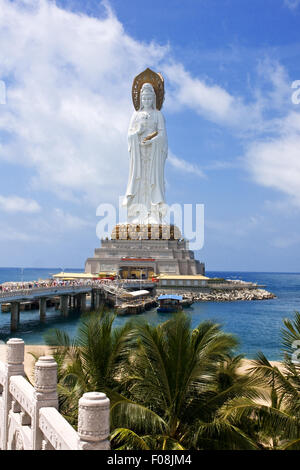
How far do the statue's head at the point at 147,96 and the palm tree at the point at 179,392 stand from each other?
43.3m

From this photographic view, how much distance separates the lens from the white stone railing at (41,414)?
3.48m

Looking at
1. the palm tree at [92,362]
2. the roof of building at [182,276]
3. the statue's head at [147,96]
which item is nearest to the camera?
the palm tree at [92,362]

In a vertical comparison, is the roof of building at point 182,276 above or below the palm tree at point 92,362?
above

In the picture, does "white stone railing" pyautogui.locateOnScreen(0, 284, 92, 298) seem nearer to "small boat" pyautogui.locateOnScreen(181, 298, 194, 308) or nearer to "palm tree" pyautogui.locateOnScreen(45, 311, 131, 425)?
"small boat" pyautogui.locateOnScreen(181, 298, 194, 308)

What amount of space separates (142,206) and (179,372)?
41.3 metres

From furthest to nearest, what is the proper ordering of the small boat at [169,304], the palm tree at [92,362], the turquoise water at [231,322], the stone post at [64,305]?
the small boat at [169,304], the stone post at [64,305], the turquoise water at [231,322], the palm tree at [92,362]

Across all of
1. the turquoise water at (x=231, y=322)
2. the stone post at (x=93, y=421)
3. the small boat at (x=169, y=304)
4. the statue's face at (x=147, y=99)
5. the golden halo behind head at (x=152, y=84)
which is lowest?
the turquoise water at (x=231, y=322)

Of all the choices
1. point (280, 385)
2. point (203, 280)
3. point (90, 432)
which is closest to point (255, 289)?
point (203, 280)

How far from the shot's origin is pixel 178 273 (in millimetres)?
41438

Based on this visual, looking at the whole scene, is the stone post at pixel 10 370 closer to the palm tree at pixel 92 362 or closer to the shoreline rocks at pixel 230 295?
the palm tree at pixel 92 362

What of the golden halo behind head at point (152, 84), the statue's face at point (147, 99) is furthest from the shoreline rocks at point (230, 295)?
the golden halo behind head at point (152, 84)

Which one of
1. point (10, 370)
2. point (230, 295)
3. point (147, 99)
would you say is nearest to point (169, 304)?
point (230, 295)

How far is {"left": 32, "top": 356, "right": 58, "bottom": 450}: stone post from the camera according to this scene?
464 cm

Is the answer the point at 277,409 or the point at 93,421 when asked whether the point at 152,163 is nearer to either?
the point at 277,409
